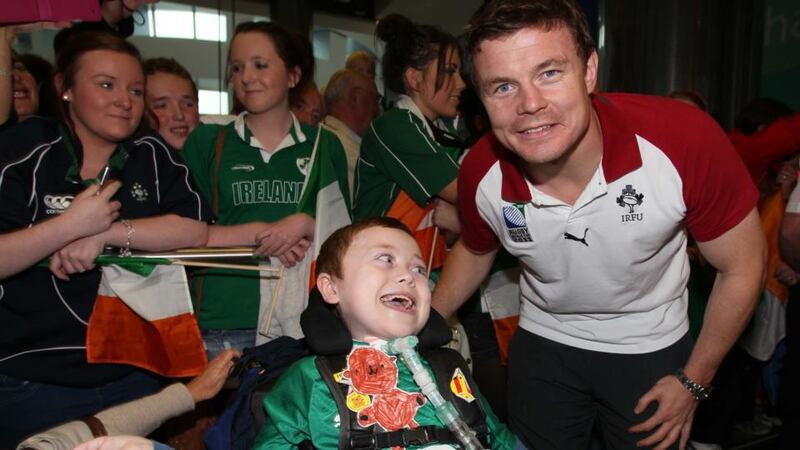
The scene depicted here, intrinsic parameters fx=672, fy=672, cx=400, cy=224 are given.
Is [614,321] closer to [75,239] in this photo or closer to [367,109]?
[75,239]

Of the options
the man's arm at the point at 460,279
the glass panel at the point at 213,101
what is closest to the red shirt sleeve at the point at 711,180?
the man's arm at the point at 460,279

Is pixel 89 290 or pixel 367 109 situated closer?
pixel 89 290

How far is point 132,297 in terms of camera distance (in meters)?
2.13

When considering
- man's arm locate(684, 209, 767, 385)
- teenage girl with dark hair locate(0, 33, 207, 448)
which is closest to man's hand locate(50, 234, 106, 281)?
teenage girl with dark hair locate(0, 33, 207, 448)

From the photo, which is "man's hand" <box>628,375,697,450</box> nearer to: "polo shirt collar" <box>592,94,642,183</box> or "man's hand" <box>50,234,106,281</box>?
"polo shirt collar" <box>592,94,642,183</box>

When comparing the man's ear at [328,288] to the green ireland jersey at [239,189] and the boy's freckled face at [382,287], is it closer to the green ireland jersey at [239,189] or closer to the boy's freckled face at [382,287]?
the boy's freckled face at [382,287]

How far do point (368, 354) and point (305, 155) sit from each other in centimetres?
115

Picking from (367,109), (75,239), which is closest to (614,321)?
(75,239)

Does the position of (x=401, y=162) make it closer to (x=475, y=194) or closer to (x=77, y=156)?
(x=475, y=194)

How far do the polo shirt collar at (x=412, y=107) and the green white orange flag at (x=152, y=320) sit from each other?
113 cm

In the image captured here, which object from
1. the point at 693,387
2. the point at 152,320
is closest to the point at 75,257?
the point at 152,320

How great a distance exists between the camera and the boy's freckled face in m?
1.82

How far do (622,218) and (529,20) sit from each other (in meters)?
0.58

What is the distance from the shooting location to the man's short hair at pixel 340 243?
76.7 inches
